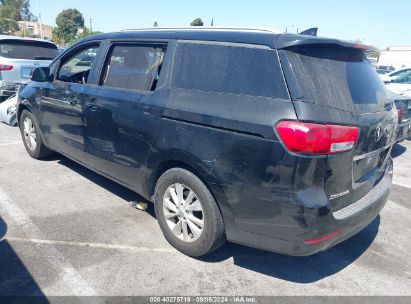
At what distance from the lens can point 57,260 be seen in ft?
9.41

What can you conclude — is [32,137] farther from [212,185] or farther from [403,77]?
[403,77]

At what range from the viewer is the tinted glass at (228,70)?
2377 mm

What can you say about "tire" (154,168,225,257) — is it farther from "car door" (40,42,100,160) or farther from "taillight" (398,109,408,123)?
"taillight" (398,109,408,123)

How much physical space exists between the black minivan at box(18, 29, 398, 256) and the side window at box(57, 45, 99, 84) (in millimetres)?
921

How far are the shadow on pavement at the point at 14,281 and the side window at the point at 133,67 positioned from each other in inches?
72.2

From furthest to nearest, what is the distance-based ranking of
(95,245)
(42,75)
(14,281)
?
1. (42,75)
2. (95,245)
3. (14,281)

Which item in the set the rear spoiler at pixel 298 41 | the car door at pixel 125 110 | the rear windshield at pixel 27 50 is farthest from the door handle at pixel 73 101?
the rear windshield at pixel 27 50

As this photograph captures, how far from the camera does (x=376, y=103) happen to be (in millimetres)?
2744

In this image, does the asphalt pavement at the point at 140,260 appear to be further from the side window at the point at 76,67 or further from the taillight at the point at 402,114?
the taillight at the point at 402,114

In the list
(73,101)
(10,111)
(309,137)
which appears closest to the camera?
(309,137)

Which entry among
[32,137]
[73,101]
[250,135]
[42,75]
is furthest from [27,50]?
[250,135]

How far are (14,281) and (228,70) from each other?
229 cm

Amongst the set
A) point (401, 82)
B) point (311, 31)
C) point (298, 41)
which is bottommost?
point (401, 82)

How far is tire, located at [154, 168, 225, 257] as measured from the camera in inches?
107
